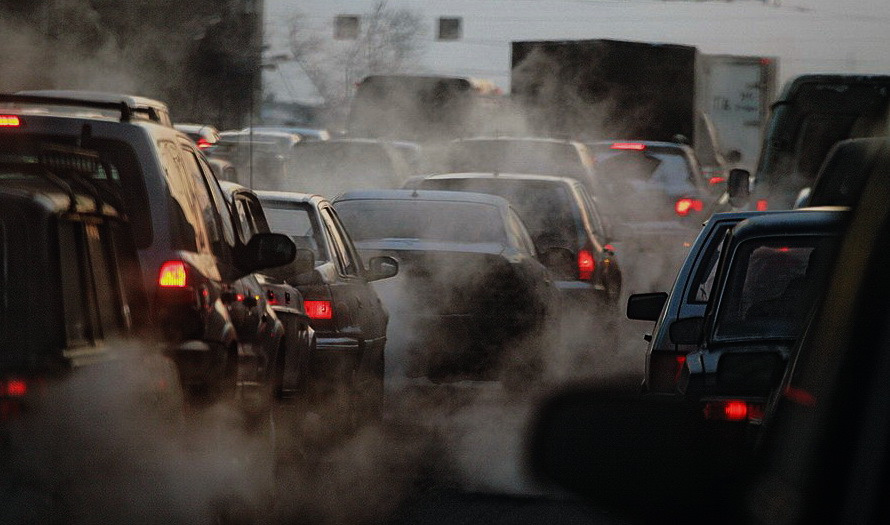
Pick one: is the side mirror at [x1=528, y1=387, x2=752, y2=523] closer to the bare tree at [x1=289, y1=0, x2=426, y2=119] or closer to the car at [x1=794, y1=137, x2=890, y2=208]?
the car at [x1=794, y1=137, x2=890, y2=208]

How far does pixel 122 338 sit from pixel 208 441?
104 centimetres

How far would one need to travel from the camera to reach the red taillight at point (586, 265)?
49.6ft

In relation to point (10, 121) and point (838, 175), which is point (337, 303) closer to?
point (838, 175)

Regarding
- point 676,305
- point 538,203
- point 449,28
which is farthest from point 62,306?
point 449,28

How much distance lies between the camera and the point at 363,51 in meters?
68.1

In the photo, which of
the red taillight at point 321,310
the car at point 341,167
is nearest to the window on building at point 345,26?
the car at point 341,167

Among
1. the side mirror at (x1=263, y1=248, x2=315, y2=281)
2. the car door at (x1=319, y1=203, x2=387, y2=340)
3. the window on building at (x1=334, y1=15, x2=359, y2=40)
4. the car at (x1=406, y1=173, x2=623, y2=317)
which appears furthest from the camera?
the window on building at (x1=334, y1=15, x2=359, y2=40)

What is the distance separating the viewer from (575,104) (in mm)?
32281

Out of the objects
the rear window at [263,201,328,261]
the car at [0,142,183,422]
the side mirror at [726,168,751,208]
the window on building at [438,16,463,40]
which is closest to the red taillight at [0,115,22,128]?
the car at [0,142,183,422]

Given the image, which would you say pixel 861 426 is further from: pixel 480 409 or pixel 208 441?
pixel 480 409

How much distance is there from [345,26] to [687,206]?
107 feet

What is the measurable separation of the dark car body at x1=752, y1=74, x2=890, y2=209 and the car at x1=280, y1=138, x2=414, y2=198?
24.6 ft

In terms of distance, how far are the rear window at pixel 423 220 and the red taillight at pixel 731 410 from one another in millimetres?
7426

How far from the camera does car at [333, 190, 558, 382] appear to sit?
39.3ft
